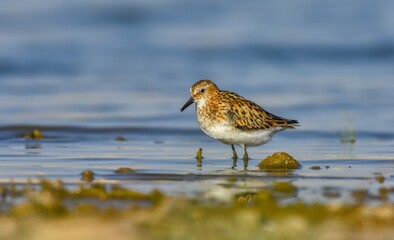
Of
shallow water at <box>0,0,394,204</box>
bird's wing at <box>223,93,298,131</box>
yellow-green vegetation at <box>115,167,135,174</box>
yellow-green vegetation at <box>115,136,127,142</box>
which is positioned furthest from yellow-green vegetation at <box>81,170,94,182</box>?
yellow-green vegetation at <box>115,136,127,142</box>

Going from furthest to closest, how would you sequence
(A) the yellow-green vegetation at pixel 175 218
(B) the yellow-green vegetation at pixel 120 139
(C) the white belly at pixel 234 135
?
(B) the yellow-green vegetation at pixel 120 139, (C) the white belly at pixel 234 135, (A) the yellow-green vegetation at pixel 175 218

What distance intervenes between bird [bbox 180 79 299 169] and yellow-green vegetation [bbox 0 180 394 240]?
2.72m

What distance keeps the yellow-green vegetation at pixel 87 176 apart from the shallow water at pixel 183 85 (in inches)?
6.9

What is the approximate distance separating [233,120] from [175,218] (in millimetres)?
4140

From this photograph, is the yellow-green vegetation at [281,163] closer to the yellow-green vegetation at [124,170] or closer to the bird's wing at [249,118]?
the bird's wing at [249,118]

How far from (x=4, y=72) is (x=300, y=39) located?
323 inches

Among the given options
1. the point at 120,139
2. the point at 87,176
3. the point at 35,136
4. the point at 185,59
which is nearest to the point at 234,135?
the point at 87,176

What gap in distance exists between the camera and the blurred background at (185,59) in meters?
Result: 14.4

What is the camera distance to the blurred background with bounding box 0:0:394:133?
565 inches

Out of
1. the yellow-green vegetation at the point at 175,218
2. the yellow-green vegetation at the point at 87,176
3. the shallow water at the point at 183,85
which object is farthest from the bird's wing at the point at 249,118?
the yellow-green vegetation at the point at 175,218

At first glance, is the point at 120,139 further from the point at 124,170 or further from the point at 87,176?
the point at 87,176

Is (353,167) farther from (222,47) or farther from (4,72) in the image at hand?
(222,47)

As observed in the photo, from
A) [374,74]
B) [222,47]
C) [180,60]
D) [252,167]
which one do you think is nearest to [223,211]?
[252,167]

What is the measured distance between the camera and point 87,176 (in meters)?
8.25
